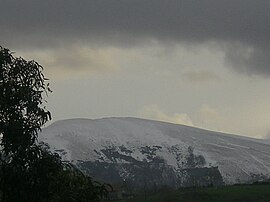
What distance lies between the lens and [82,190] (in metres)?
22.9

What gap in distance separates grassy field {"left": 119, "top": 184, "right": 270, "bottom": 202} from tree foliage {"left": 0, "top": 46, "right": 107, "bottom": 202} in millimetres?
123808

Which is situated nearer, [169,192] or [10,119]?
[10,119]

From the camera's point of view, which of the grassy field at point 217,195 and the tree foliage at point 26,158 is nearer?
the tree foliage at point 26,158

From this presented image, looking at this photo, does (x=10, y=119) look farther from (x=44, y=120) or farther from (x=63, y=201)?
(x=63, y=201)

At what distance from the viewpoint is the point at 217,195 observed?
515 feet

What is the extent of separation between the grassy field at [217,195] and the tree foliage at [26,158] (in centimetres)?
12381

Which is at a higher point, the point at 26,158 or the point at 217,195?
the point at 26,158

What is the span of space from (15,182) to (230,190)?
14345 cm

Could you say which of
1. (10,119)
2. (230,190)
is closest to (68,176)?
(10,119)

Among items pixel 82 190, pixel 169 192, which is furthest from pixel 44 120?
pixel 169 192

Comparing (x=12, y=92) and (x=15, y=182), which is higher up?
(x=12, y=92)

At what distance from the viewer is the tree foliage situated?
2280 cm

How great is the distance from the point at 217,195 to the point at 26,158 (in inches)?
5395

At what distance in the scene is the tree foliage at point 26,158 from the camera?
898 inches
